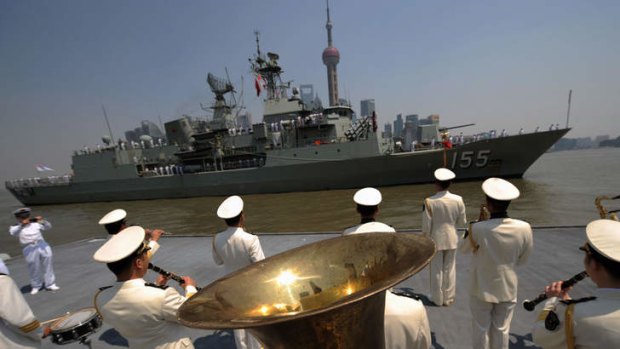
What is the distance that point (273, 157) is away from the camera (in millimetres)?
20031

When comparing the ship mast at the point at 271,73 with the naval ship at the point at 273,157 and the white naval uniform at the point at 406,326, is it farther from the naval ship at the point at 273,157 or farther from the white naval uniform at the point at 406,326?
the white naval uniform at the point at 406,326

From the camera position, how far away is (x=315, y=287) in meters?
1.48

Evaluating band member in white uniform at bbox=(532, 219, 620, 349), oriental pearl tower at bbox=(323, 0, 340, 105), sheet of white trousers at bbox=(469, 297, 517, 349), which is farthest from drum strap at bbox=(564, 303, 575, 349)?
oriental pearl tower at bbox=(323, 0, 340, 105)

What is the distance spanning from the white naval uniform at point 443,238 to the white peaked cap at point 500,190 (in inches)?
38.0

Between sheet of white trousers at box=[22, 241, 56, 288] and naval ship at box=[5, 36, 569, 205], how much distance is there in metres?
15.3

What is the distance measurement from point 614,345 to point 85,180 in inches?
1276

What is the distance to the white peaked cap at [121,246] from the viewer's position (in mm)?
1510

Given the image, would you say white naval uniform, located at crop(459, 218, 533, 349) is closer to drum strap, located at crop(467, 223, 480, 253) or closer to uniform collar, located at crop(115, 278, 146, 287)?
drum strap, located at crop(467, 223, 480, 253)

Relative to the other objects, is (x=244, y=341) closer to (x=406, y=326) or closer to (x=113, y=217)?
(x=406, y=326)

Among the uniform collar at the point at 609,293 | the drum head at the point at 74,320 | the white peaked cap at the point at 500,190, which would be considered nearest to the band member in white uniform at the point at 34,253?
the drum head at the point at 74,320

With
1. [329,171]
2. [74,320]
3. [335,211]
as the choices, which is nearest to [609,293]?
[74,320]

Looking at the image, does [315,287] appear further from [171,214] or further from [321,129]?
[321,129]

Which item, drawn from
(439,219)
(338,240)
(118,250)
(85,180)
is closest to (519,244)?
(439,219)

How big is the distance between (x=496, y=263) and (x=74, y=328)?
3388 mm
